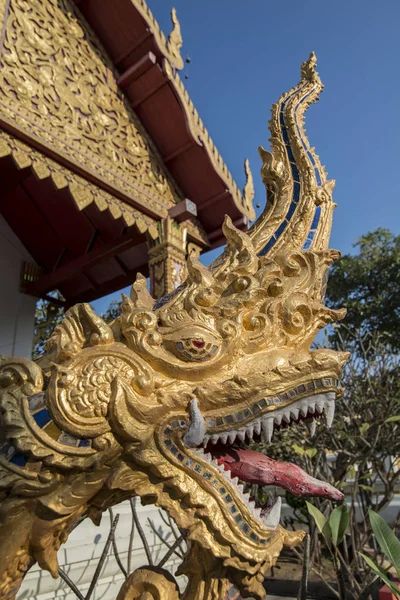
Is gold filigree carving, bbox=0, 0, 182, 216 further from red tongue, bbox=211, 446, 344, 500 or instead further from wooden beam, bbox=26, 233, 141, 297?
red tongue, bbox=211, 446, 344, 500

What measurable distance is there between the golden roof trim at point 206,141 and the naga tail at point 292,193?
2.39 meters

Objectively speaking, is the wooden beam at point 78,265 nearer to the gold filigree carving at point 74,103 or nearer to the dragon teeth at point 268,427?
the gold filigree carving at point 74,103

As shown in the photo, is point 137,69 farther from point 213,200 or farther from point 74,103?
point 213,200

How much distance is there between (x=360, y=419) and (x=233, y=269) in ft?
13.1


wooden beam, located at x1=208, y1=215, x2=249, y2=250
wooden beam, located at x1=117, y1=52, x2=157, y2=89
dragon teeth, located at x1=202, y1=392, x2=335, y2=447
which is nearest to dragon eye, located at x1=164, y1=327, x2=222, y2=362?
dragon teeth, located at x1=202, y1=392, x2=335, y2=447

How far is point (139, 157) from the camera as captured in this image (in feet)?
→ 13.0

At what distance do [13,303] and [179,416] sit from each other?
4760 millimetres

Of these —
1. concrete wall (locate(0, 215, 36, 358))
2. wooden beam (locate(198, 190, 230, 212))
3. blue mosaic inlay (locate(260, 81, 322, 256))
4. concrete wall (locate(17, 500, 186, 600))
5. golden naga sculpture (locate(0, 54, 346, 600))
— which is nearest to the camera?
golden naga sculpture (locate(0, 54, 346, 600))

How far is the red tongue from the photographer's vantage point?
1.14 metres

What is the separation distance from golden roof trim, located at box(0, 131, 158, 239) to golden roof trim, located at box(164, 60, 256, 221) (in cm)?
91

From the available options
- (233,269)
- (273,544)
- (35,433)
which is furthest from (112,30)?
(273,544)

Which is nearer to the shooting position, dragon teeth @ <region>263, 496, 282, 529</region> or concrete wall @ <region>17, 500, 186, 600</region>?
dragon teeth @ <region>263, 496, 282, 529</region>

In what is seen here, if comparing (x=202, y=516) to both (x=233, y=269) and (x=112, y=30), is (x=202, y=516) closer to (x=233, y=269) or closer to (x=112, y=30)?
(x=233, y=269)

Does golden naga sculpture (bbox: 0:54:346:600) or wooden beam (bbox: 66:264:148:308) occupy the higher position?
wooden beam (bbox: 66:264:148:308)
